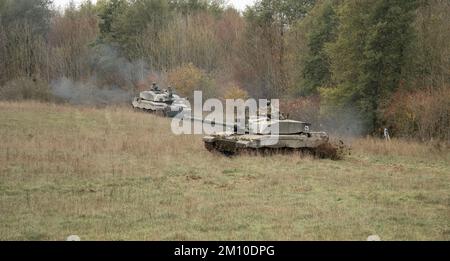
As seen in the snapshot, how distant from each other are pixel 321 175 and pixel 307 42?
20.6 m

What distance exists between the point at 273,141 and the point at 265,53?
2759cm

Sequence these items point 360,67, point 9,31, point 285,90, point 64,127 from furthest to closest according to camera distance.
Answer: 1. point 9,31
2. point 285,90
3. point 360,67
4. point 64,127

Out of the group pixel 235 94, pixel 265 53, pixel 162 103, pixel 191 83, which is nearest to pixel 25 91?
pixel 191 83

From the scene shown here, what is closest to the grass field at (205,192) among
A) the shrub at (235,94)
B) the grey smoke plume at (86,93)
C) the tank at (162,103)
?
the tank at (162,103)

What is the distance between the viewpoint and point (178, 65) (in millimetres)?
49438

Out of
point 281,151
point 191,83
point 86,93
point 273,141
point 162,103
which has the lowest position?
point 281,151

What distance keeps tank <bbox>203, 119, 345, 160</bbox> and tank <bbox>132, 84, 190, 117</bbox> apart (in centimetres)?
1543

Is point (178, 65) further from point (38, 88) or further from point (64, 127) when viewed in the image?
point (64, 127)

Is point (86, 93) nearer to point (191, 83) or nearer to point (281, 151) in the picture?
point (191, 83)

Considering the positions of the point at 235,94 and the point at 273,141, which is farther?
the point at 235,94

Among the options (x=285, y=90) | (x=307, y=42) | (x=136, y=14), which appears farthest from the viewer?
(x=136, y=14)

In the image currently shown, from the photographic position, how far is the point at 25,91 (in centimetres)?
4112

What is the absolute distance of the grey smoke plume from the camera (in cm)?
4381
